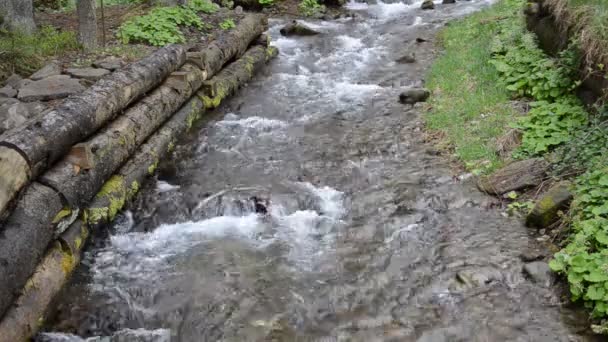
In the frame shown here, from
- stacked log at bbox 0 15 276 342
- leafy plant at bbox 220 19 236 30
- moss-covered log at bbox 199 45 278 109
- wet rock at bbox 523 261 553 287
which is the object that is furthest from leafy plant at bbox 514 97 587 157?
leafy plant at bbox 220 19 236 30

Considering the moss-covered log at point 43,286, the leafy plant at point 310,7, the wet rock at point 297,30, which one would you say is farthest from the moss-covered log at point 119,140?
the leafy plant at point 310,7

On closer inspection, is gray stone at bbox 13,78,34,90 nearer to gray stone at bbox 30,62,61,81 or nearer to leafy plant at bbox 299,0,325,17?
gray stone at bbox 30,62,61,81

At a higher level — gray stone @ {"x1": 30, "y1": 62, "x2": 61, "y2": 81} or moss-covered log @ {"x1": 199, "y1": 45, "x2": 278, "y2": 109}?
gray stone @ {"x1": 30, "y1": 62, "x2": 61, "y2": 81}

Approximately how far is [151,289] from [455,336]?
10.2 feet

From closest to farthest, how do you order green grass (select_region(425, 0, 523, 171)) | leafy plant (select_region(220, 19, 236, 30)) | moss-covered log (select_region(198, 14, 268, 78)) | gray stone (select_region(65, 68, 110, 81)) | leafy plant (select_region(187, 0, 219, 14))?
green grass (select_region(425, 0, 523, 171)) < gray stone (select_region(65, 68, 110, 81)) < moss-covered log (select_region(198, 14, 268, 78)) < leafy plant (select_region(220, 19, 236, 30)) < leafy plant (select_region(187, 0, 219, 14))

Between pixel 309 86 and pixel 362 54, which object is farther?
pixel 362 54

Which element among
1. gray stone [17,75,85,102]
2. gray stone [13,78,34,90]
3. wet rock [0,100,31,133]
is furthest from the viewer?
gray stone [13,78,34,90]

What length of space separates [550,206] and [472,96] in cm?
400

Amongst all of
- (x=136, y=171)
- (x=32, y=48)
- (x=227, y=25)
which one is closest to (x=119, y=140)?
(x=136, y=171)

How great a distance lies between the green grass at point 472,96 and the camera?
8.39 meters

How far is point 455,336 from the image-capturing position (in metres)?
5.07

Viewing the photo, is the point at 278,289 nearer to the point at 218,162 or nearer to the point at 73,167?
the point at 73,167

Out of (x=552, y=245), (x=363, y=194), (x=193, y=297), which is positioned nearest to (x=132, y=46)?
(x=363, y=194)

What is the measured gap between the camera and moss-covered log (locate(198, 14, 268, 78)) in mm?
11151
